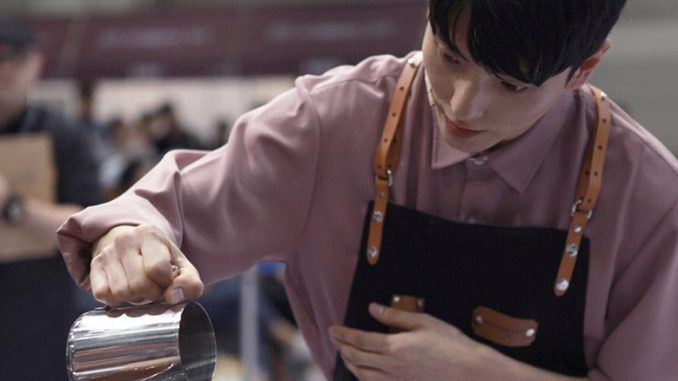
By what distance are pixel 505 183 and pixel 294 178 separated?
24 cm

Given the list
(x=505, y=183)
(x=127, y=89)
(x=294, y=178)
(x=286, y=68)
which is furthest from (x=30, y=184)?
(x=127, y=89)

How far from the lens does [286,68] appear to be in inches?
150

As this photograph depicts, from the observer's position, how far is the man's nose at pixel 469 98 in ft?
2.84

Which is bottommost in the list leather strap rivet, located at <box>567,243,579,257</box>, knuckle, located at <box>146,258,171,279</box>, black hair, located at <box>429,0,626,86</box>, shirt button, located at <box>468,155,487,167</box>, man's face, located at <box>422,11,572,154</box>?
leather strap rivet, located at <box>567,243,579,257</box>

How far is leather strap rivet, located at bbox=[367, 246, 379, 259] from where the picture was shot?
1099 mm

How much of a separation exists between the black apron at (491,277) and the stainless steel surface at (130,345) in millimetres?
338

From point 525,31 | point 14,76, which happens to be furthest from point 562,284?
point 14,76

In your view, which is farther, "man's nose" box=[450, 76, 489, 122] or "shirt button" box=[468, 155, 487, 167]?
"shirt button" box=[468, 155, 487, 167]

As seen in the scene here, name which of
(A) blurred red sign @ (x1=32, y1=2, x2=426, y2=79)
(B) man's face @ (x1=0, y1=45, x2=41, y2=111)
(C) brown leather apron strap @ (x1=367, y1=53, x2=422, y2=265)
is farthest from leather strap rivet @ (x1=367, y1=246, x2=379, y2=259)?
(A) blurred red sign @ (x1=32, y1=2, x2=426, y2=79)

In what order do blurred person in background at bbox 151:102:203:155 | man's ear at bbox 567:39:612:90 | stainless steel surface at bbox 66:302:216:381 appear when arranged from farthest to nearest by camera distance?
blurred person in background at bbox 151:102:203:155, man's ear at bbox 567:39:612:90, stainless steel surface at bbox 66:302:216:381

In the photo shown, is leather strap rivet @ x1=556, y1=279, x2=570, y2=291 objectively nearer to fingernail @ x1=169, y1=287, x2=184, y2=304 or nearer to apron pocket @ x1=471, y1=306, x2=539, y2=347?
apron pocket @ x1=471, y1=306, x2=539, y2=347

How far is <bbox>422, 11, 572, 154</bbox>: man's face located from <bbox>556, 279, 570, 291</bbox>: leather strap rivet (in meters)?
0.20

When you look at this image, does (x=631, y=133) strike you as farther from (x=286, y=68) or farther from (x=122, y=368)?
(x=286, y=68)

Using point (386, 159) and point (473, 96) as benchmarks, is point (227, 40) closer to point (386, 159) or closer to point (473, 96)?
point (386, 159)
